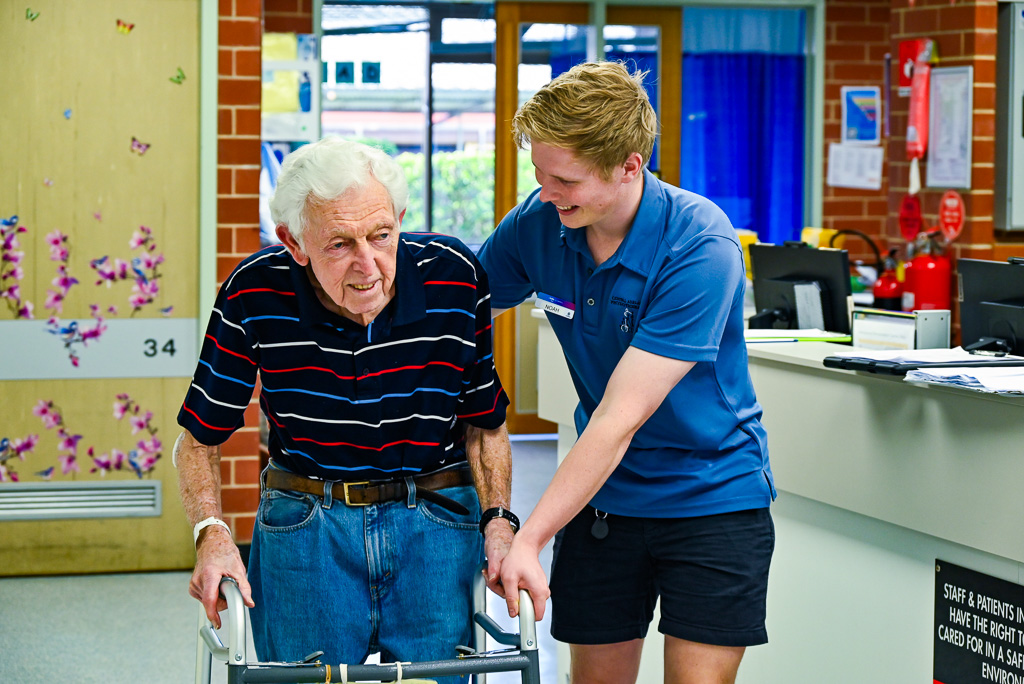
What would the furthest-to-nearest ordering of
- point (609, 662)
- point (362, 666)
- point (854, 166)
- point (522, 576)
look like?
point (854, 166), point (609, 662), point (522, 576), point (362, 666)

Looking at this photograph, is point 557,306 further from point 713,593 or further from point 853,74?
point 853,74

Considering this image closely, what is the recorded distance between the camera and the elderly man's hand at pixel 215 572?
62.5 inches

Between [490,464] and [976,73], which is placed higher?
[976,73]

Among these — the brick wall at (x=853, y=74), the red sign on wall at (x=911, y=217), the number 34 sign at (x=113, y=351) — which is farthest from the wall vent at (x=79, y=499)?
the brick wall at (x=853, y=74)

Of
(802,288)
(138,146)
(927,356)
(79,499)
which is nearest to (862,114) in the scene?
(802,288)

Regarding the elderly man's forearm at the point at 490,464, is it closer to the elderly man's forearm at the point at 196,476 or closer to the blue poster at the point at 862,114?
the elderly man's forearm at the point at 196,476

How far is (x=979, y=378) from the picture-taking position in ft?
6.95

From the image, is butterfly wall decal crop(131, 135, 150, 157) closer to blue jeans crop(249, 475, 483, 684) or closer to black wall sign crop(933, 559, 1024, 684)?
blue jeans crop(249, 475, 483, 684)

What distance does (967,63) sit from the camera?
483 cm

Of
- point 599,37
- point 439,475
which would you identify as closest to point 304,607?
point 439,475

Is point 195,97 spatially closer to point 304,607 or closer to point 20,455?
point 20,455

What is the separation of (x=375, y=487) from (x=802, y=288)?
233 centimetres

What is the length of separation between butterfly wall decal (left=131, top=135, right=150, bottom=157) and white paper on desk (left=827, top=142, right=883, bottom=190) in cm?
412

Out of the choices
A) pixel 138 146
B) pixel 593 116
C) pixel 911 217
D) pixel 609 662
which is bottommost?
pixel 609 662
